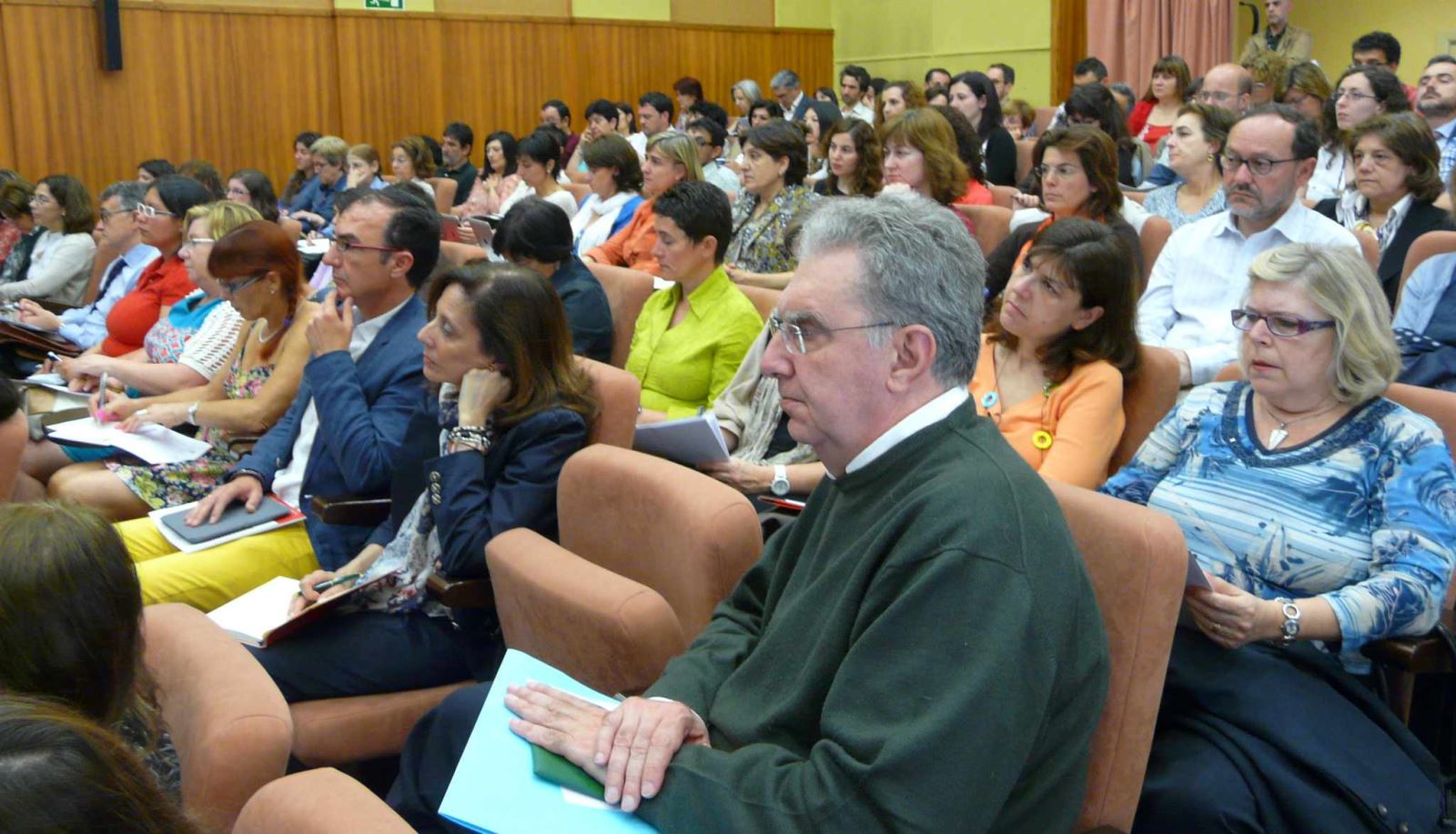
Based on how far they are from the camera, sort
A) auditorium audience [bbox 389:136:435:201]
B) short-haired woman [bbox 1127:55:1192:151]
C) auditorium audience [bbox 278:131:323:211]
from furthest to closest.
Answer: auditorium audience [bbox 278:131:323:211]
auditorium audience [bbox 389:136:435:201]
short-haired woman [bbox 1127:55:1192:151]

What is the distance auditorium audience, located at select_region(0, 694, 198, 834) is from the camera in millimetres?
805

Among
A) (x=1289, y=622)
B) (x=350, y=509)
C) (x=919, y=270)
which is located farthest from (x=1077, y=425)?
(x=350, y=509)

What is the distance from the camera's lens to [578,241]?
5.80 m

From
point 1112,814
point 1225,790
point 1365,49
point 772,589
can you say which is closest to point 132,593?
point 772,589

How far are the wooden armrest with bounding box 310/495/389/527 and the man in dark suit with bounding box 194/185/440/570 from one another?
0.03 metres

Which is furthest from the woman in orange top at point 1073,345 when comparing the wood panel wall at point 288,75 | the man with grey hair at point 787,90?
the wood panel wall at point 288,75

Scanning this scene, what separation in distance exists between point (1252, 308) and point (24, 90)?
9693 millimetres

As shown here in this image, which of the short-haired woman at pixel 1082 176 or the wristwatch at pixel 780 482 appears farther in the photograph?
the short-haired woman at pixel 1082 176

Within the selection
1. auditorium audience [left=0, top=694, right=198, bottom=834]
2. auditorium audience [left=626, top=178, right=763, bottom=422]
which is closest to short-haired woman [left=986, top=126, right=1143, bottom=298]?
auditorium audience [left=626, top=178, right=763, bottom=422]

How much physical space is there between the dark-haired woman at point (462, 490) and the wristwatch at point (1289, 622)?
1277 mm

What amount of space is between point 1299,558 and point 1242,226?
1.72m

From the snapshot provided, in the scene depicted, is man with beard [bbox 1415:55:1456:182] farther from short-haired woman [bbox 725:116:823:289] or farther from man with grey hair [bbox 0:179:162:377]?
man with grey hair [bbox 0:179:162:377]

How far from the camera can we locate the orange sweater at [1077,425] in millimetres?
2436

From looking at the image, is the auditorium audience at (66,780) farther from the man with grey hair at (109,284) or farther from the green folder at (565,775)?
the man with grey hair at (109,284)
